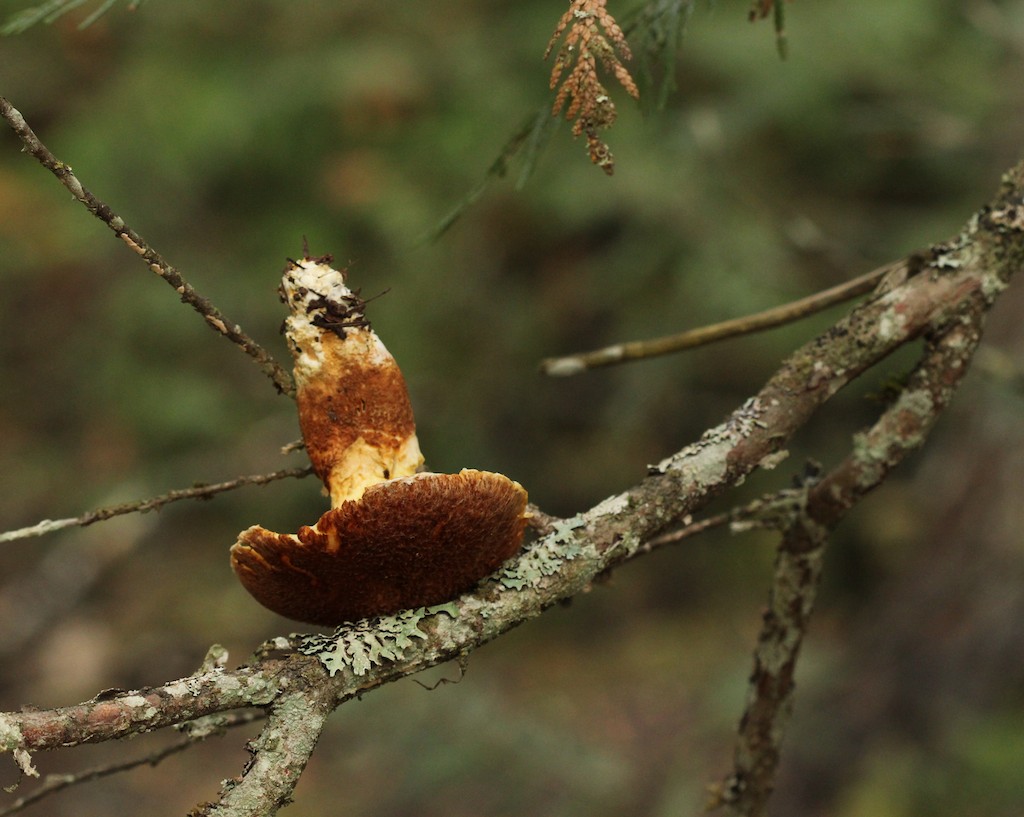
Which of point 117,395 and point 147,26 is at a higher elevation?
point 147,26

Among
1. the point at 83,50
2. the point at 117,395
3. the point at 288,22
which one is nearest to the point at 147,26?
the point at 83,50

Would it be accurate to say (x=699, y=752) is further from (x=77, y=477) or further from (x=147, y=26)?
(x=147, y=26)

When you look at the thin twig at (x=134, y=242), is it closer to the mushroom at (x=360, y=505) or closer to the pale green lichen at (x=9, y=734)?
the mushroom at (x=360, y=505)

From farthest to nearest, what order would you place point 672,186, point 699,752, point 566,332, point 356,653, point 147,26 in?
point 147,26 < point 566,332 < point 672,186 < point 699,752 < point 356,653

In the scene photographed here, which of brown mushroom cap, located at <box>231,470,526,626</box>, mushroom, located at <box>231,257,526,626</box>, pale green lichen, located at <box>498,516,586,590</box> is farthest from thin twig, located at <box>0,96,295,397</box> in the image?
pale green lichen, located at <box>498,516,586,590</box>

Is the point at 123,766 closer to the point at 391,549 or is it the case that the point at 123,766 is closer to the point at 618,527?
the point at 391,549

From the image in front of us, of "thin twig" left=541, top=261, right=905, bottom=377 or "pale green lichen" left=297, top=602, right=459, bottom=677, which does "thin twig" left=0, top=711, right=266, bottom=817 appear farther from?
"thin twig" left=541, top=261, right=905, bottom=377
